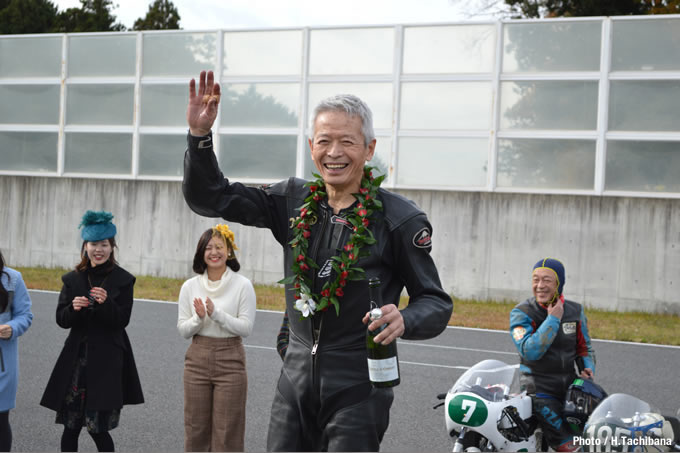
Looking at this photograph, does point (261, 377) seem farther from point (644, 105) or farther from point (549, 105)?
point (644, 105)

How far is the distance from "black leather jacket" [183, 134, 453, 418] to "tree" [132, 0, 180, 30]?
52.2 m

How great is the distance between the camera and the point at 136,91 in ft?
83.2

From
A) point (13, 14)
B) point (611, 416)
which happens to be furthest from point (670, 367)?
point (13, 14)

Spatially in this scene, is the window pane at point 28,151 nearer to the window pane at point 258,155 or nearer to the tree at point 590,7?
the window pane at point 258,155

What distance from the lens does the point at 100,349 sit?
19.6 ft

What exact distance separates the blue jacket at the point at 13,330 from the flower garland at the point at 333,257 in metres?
3.35

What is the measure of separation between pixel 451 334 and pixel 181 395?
7.27 metres

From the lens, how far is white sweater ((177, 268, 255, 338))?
626 cm

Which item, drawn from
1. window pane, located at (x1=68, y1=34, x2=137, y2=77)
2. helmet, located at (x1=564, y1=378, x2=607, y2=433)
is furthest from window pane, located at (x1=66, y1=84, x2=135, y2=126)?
helmet, located at (x1=564, y1=378, x2=607, y2=433)

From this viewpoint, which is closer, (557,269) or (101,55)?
(557,269)

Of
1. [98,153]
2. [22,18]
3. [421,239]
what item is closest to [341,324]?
[421,239]

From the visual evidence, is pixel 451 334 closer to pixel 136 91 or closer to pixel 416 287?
pixel 416 287

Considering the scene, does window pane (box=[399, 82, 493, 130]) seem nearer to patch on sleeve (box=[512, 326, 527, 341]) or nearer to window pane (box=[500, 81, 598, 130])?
window pane (box=[500, 81, 598, 130])

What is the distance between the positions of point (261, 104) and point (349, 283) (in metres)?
21.4
